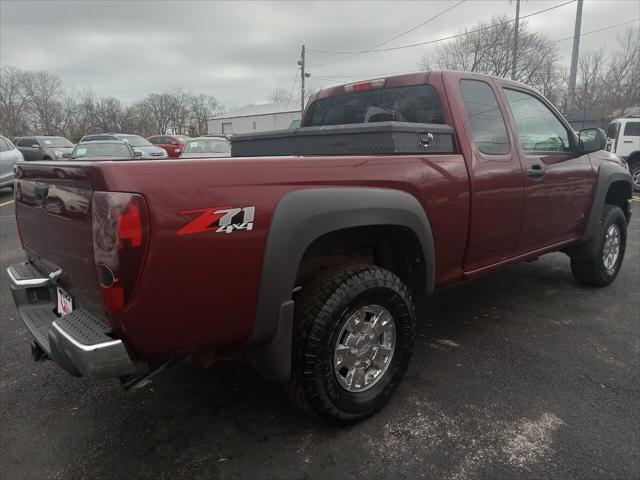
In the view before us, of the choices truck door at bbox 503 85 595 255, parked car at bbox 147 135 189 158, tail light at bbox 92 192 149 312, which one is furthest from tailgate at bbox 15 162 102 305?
parked car at bbox 147 135 189 158

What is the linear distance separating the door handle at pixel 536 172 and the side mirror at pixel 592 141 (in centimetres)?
80

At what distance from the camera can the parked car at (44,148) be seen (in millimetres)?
17297

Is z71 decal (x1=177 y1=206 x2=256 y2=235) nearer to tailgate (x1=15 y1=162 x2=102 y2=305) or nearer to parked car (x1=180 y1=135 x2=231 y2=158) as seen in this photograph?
tailgate (x1=15 y1=162 x2=102 y2=305)

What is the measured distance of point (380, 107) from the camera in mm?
3430

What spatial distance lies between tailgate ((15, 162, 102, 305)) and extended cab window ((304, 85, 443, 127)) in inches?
86.0

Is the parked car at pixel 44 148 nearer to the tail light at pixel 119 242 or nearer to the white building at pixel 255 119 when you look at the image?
the tail light at pixel 119 242

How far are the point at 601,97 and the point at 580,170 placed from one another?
126 feet

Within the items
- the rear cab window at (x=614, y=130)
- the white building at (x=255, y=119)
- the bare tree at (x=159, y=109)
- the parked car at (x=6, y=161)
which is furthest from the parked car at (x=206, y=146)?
the bare tree at (x=159, y=109)

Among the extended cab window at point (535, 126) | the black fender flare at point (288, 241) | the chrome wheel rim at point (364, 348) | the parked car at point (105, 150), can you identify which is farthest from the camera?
the parked car at point (105, 150)

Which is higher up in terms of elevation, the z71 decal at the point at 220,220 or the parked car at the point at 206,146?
the parked car at the point at 206,146

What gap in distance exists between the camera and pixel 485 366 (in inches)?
122

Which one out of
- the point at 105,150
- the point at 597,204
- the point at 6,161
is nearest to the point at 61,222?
the point at 597,204

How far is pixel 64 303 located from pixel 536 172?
10.5ft

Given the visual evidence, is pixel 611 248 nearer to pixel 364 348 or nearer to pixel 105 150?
pixel 364 348
